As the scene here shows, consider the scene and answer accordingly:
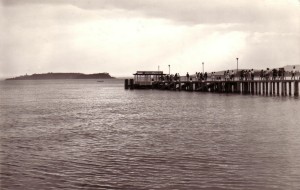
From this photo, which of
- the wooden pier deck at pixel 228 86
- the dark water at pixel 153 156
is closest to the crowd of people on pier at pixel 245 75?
the wooden pier deck at pixel 228 86

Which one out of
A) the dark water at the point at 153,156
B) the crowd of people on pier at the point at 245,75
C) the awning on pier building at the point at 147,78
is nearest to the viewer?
the dark water at the point at 153,156

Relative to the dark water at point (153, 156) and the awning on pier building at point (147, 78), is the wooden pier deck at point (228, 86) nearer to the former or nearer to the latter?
the awning on pier building at point (147, 78)

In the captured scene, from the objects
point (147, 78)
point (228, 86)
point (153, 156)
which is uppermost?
point (147, 78)

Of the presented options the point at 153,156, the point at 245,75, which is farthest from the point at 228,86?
the point at 153,156

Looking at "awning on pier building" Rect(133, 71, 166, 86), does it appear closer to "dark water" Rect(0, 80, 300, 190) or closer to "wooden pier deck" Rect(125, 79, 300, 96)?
"wooden pier deck" Rect(125, 79, 300, 96)

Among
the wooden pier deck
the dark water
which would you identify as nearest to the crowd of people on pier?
the wooden pier deck

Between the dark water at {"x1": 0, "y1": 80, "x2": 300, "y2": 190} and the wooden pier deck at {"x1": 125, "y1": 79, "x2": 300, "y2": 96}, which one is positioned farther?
the wooden pier deck at {"x1": 125, "y1": 79, "x2": 300, "y2": 96}

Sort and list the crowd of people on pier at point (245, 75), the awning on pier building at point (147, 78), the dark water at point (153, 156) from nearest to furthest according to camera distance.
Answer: the dark water at point (153, 156), the crowd of people on pier at point (245, 75), the awning on pier building at point (147, 78)

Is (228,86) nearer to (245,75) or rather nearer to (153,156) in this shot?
(245,75)

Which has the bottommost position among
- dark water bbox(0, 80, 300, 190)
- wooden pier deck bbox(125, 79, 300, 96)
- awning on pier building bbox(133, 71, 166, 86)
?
dark water bbox(0, 80, 300, 190)

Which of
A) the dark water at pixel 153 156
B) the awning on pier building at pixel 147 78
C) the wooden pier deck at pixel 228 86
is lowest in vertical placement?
the dark water at pixel 153 156

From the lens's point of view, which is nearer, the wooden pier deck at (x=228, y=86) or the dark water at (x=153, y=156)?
the dark water at (x=153, y=156)

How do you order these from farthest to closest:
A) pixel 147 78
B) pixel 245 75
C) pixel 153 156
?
pixel 147 78, pixel 245 75, pixel 153 156

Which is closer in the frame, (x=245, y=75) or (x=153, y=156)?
(x=153, y=156)
